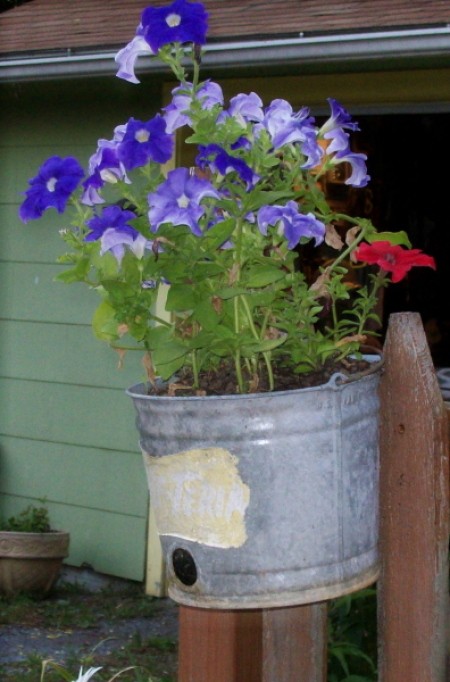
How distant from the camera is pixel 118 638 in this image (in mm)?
4789

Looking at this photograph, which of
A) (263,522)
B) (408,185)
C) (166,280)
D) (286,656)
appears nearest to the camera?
(263,522)

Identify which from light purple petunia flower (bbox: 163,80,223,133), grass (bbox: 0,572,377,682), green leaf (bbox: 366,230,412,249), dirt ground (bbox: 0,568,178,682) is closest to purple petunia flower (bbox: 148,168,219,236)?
light purple petunia flower (bbox: 163,80,223,133)

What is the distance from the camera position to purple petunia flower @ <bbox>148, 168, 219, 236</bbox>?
151 centimetres

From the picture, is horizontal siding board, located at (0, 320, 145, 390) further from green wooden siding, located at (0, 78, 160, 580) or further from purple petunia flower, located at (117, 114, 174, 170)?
purple petunia flower, located at (117, 114, 174, 170)

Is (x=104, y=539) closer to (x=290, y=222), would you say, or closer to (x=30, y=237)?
(x=30, y=237)

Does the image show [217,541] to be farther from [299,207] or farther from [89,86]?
[89,86]

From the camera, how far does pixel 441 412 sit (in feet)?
5.53

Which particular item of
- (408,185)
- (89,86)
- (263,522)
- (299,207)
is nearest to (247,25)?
(89,86)

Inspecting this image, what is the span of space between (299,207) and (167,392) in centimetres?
32

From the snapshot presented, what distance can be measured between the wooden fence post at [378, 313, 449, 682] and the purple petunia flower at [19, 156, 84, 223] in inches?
19.7

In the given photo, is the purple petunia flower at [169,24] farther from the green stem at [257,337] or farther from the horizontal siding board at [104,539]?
the horizontal siding board at [104,539]

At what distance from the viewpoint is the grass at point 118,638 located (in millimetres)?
3132

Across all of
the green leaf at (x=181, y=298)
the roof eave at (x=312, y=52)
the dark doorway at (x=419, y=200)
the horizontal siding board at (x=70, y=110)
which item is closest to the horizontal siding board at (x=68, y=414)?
the horizontal siding board at (x=70, y=110)

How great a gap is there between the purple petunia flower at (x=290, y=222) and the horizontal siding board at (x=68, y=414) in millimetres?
3689
